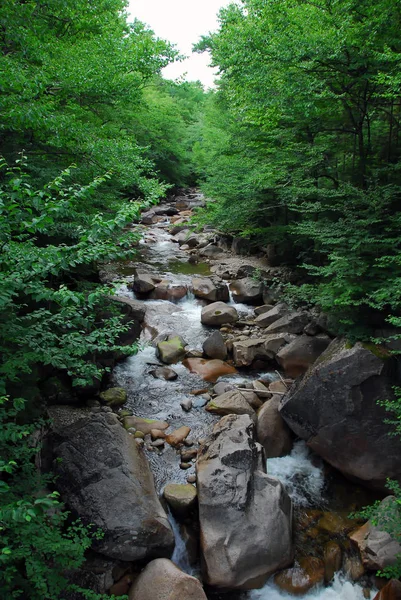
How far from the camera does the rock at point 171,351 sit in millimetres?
8719

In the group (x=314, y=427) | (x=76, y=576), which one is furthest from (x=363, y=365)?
(x=76, y=576)

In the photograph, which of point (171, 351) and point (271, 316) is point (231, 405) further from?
point (271, 316)

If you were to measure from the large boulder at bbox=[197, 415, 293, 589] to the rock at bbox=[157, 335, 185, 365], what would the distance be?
3474 mm

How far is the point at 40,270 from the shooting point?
10.2 ft

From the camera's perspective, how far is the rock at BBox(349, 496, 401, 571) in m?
4.25

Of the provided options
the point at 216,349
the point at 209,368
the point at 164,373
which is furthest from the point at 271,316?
the point at 164,373

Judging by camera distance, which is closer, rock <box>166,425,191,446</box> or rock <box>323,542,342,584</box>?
rock <box>323,542,342,584</box>

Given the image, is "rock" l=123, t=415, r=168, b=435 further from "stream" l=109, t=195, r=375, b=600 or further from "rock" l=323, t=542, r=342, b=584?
"rock" l=323, t=542, r=342, b=584

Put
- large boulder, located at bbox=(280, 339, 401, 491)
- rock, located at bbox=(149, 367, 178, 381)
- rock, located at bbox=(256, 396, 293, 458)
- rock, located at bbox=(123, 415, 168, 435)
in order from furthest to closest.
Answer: rock, located at bbox=(149, 367, 178, 381)
rock, located at bbox=(123, 415, 168, 435)
rock, located at bbox=(256, 396, 293, 458)
large boulder, located at bbox=(280, 339, 401, 491)

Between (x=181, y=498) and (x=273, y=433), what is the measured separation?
201 cm

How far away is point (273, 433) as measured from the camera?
6.30m

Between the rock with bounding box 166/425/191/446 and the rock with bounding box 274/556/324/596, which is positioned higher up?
the rock with bounding box 166/425/191/446

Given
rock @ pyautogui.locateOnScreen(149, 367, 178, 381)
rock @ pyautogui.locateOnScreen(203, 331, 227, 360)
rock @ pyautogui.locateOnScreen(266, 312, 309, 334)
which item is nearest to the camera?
rock @ pyautogui.locateOnScreen(149, 367, 178, 381)

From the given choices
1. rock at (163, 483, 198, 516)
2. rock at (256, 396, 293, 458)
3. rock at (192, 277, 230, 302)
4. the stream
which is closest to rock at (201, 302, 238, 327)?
the stream
